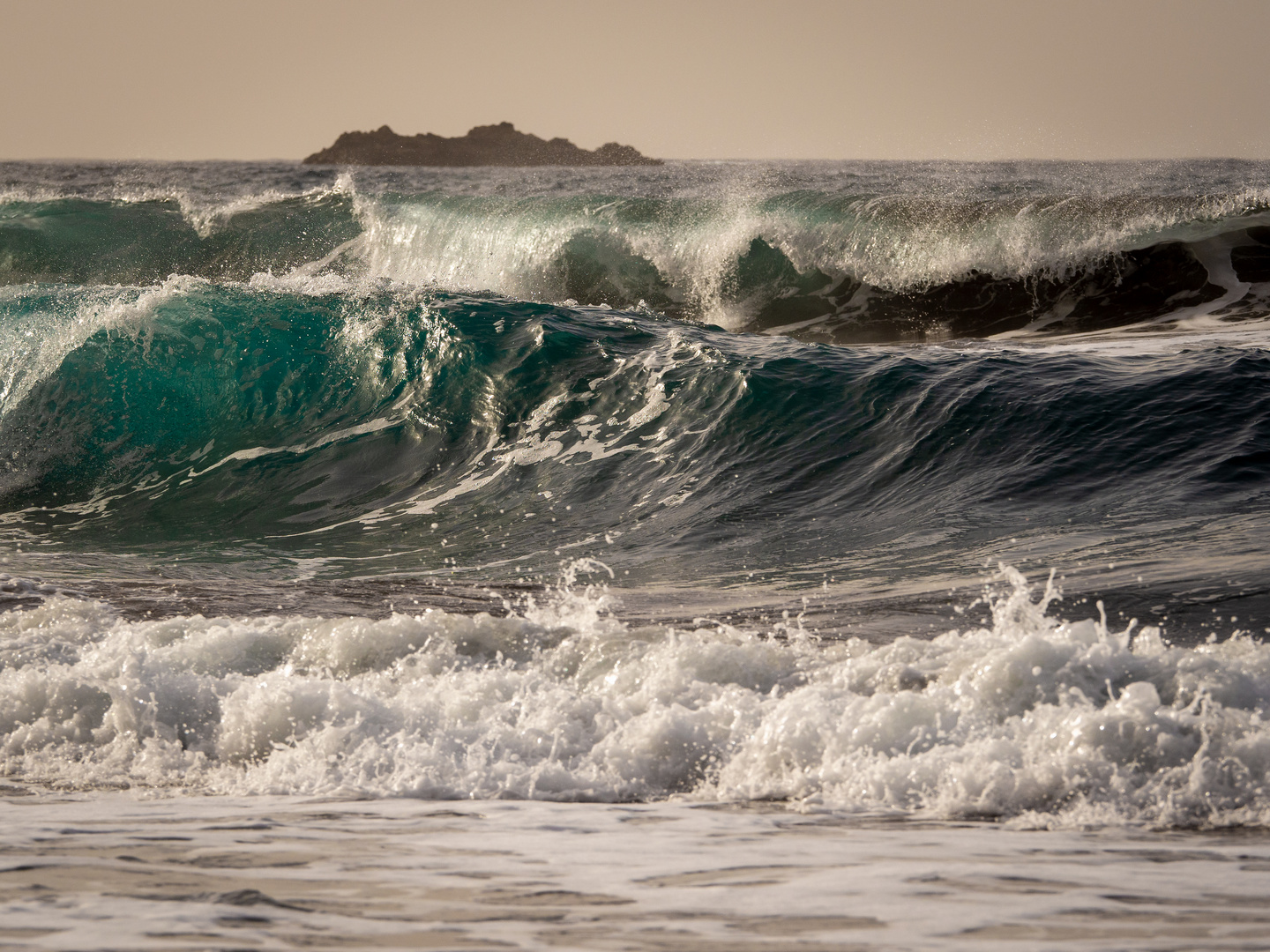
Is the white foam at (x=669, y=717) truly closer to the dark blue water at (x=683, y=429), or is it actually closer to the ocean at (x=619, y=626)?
the ocean at (x=619, y=626)

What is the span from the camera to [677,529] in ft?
24.5

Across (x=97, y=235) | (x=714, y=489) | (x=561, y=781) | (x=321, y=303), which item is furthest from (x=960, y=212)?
(x=561, y=781)

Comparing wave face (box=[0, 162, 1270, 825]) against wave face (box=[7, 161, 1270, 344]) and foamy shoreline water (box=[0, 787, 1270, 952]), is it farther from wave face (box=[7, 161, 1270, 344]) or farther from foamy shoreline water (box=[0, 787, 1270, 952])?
foamy shoreline water (box=[0, 787, 1270, 952])

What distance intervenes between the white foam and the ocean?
0.02 meters

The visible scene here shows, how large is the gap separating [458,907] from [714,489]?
→ 5.61 metres

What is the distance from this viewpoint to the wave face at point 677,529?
147 inches

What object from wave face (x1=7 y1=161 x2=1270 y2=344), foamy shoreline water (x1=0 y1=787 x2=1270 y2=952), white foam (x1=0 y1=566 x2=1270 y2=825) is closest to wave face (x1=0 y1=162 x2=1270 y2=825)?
white foam (x1=0 y1=566 x2=1270 y2=825)

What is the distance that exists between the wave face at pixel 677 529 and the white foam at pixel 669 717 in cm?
1

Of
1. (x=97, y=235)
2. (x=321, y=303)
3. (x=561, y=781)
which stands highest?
(x=97, y=235)

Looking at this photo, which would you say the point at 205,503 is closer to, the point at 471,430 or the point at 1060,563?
the point at 471,430

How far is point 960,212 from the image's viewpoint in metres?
18.8

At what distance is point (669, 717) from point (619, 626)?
101 cm

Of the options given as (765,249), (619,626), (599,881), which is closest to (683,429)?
(619,626)

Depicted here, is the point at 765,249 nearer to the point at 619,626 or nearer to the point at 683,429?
the point at 683,429
